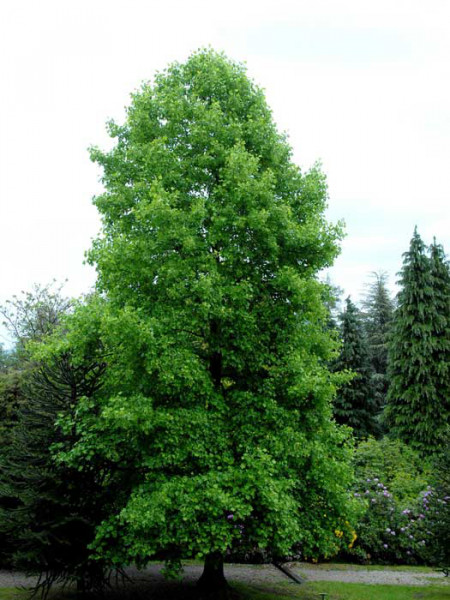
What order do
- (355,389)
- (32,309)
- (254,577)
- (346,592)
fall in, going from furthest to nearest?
1. (355,389)
2. (32,309)
3. (254,577)
4. (346,592)

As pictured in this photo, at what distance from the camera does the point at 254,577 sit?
45.0 ft

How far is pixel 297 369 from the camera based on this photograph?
382 inches

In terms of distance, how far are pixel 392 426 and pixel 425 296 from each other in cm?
644

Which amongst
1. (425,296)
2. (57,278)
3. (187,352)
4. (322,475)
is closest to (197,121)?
(187,352)

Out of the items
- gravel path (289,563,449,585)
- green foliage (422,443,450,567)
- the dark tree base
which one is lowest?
gravel path (289,563,449,585)

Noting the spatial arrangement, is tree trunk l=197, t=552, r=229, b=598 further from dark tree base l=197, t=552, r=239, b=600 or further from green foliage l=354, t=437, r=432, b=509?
green foliage l=354, t=437, r=432, b=509

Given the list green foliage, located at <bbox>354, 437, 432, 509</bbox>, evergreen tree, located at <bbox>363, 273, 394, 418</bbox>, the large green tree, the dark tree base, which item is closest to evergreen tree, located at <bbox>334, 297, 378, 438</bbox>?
evergreen tree, located at <bbox>363, 273, 394, 418</bbox>

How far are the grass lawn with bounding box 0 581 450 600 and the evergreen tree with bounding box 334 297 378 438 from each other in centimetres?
1601

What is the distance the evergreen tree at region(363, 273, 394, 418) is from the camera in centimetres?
3616

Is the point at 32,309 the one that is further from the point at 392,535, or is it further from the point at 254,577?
the point at 392,535

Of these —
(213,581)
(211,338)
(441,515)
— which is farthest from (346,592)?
(211,338)

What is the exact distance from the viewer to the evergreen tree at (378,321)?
1423 inches

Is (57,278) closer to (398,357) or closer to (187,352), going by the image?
(398,357)

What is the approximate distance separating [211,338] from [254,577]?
294 inches
